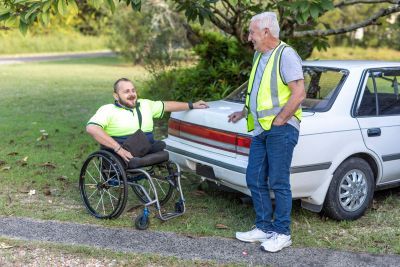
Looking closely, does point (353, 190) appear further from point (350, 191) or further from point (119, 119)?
point (119, 119)

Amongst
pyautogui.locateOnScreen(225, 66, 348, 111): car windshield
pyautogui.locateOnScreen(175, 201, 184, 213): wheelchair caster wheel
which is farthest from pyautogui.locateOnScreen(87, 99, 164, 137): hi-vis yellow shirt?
pyautogui.locateOnScreen(225, 66, 348, 111): car windshield

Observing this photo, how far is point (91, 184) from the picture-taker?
639cm

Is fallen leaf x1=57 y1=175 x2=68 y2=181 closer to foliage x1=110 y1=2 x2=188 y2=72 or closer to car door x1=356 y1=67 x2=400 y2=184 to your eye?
car door x1=356 y1=67 x2=400 y2=184

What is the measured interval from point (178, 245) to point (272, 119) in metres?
Result: 1.29

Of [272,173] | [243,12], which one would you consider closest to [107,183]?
[272,173]

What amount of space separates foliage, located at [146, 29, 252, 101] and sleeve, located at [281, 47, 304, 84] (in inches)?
197

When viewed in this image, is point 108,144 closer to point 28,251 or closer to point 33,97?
point 28,251

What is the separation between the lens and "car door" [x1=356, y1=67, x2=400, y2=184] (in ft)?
18.1

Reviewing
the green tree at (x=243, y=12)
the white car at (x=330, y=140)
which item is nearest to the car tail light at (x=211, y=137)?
the white car at (x=330, y=140)

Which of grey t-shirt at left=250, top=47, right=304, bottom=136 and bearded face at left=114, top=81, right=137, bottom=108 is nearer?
Result: grey t-shirt at left=250, top=47, right=304, bottom=136

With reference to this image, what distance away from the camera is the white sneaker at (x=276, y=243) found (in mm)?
4711

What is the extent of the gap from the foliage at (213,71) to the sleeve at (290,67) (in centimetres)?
500

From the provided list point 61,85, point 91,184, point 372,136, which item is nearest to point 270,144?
point 372,136

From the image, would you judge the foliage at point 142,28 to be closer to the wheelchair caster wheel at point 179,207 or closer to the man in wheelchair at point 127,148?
the man in wheelchair at point 127,148
